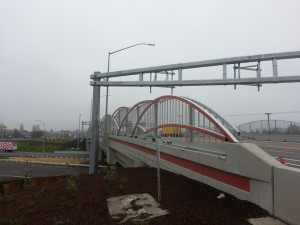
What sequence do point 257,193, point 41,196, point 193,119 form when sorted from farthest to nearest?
point 193,119 < point 41,196 < point 257,193

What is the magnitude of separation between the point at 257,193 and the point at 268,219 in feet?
2.24

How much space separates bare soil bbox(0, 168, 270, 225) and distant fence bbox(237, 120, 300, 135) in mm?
13040

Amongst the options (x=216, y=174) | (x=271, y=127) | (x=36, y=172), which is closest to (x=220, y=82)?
(x=216, y=174)

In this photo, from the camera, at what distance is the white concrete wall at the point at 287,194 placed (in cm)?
492

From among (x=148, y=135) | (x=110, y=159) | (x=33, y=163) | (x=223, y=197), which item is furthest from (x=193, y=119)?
(x=33, y=163)

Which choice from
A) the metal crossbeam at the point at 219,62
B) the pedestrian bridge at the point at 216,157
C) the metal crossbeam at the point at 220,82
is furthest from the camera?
the metal crossbeam at the point at 219,62

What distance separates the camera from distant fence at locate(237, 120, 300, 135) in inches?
820

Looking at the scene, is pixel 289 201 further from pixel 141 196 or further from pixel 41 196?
pixel 41 196

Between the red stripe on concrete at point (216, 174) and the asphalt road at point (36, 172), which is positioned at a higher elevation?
the red stripe on concrete at point (216, 174)

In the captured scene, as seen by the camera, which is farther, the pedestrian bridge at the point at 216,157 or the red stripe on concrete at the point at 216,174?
the red stripe on concrete at the point at 216,174

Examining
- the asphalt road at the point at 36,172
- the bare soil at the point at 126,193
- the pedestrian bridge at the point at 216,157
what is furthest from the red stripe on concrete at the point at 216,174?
the asphalt road at the point at 36,172

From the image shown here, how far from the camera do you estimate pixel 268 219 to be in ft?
17.3

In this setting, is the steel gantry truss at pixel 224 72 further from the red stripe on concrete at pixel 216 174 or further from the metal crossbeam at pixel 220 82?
the red stripe on concrete at pixel 216 174

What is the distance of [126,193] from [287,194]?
4.31 m
